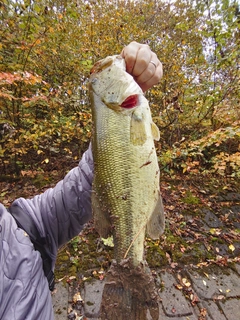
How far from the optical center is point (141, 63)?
1.26 metres

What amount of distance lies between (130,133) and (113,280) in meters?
0.78

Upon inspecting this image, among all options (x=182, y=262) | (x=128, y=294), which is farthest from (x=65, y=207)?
(x=182, y=262)

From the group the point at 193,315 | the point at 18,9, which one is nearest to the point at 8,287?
the point at 193,315

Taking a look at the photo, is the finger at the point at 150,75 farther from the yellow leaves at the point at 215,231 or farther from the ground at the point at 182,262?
the yellow leaves at the point at 215,231

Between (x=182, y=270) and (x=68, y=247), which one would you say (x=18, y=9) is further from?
(x=182, y=270)

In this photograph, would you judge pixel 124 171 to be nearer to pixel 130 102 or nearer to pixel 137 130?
pixel 137 130

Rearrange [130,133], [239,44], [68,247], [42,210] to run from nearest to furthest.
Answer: [130,133] → [42,210] → [68,247] → [239,44]

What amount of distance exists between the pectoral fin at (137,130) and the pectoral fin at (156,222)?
0.37m

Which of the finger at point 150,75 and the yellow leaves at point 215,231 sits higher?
the finger at point 150,75

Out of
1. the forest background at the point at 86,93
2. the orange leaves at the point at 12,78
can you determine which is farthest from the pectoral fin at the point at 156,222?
the forest background at the point at 86,93

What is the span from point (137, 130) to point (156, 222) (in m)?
0.53

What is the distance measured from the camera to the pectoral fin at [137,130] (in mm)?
1312

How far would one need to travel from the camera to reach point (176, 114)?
532 cm

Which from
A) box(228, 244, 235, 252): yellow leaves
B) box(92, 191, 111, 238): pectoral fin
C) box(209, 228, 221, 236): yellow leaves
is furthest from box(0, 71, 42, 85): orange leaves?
box(228, 244, 235, 252): yellow leaves
